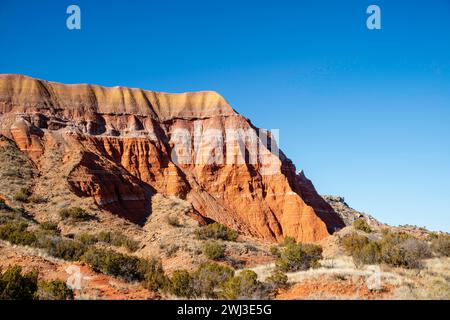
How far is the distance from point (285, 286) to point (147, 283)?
5191 millimetres

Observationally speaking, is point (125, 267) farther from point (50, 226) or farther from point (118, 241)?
point (50, 226)

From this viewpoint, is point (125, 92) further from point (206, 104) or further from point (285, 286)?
point (285, 286)

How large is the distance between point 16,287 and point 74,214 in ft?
87.7

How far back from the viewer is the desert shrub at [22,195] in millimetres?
39094

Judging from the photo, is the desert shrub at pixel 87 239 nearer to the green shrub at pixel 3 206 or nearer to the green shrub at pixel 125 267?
the green shrub at pixel 3 206

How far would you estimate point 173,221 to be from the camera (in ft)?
140

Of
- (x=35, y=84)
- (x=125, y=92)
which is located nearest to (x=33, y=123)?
(x=35, y=84)

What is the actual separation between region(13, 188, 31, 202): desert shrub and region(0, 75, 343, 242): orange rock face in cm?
627

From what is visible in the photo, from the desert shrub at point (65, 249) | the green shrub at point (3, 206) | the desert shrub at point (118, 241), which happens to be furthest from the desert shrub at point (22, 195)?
the desert shrub at point (65, 249)

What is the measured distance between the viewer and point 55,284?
40.3 feet

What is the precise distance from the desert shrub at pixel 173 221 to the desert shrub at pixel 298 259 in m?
21.1

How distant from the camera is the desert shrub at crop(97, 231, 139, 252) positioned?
3103 cm

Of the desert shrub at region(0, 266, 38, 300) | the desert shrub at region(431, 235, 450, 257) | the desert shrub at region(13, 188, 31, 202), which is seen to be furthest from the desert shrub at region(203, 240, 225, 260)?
the desert shrub at region(13, 188, 31, 202)

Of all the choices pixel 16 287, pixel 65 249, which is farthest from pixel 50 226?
pixel 16 287
